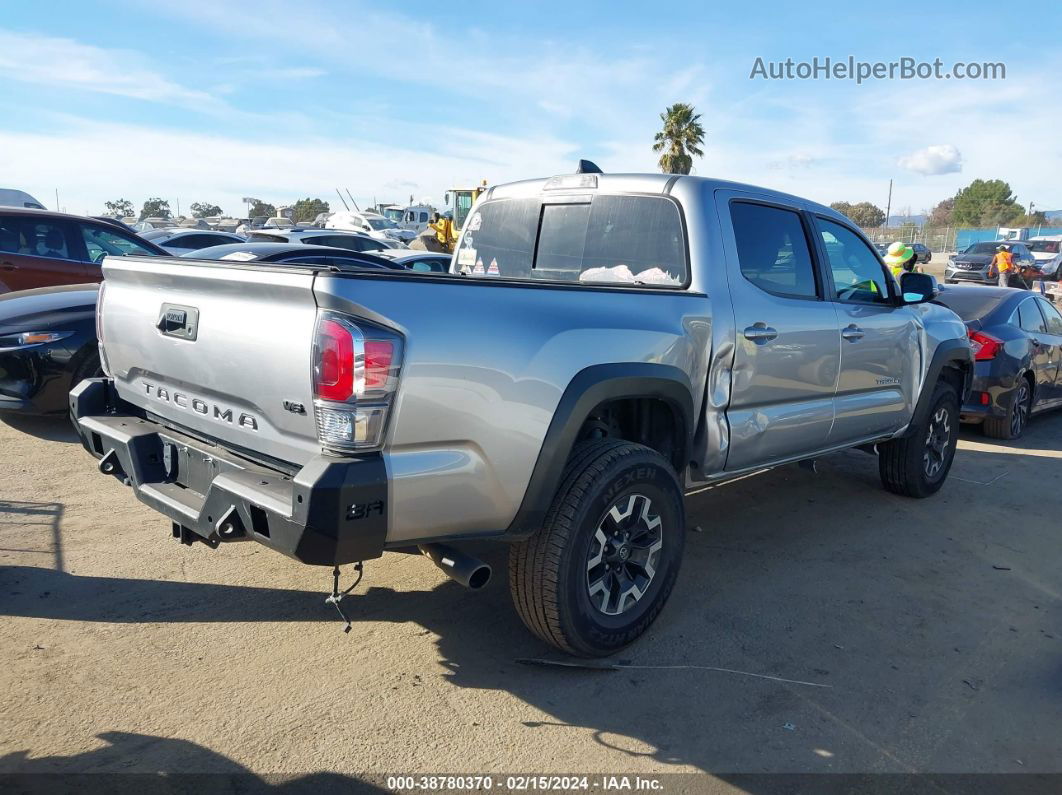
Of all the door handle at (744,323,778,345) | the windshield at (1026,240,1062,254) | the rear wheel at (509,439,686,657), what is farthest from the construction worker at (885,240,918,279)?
the windshield at (1026,240,1062,254)

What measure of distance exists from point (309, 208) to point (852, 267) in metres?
86.1

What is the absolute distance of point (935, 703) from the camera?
3273mm

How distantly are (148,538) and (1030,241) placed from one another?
35.9 m

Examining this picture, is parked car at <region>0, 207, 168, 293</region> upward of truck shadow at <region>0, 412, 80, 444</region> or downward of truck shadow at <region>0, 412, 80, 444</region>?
upward

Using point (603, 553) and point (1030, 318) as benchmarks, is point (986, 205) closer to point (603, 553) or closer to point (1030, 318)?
point (1030, 318)

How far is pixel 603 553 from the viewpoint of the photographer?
339 cm

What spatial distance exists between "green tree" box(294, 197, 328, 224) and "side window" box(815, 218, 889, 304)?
252ft

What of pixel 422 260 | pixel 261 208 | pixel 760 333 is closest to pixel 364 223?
pixel 422 260

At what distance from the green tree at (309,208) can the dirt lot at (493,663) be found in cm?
7718

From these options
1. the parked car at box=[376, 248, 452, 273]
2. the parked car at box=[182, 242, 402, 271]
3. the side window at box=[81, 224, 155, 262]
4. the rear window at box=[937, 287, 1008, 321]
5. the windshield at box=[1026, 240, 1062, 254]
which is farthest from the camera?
the windshield at box=[1026, 240, 1062, 254]

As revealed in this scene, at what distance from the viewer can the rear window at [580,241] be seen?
13.1ft

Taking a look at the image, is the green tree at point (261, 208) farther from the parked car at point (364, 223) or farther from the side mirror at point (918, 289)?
the side mirror at point (918, 289)

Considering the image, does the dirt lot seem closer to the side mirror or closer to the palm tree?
the side mirror

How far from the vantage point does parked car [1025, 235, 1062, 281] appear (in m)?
27.2
